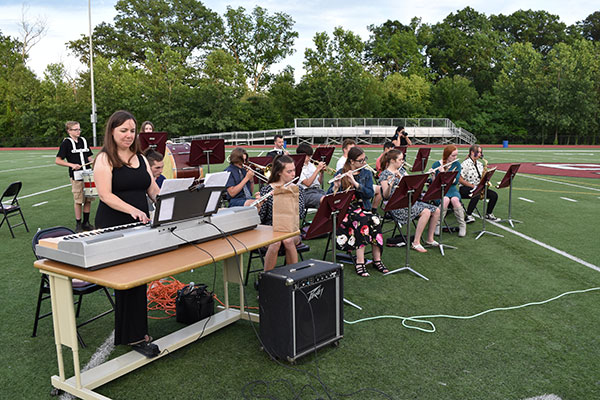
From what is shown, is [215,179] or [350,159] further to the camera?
[350,159]

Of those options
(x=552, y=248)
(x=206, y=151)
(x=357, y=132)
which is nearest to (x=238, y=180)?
(x=206, y=151)

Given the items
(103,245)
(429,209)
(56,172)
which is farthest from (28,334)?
(56,172)

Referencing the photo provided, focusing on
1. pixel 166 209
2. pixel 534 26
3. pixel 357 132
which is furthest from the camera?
pixel 534 26

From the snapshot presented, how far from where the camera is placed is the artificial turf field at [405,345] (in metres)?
3.59

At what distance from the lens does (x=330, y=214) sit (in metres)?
5.23

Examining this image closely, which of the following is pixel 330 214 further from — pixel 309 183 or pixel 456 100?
pixel 456 100

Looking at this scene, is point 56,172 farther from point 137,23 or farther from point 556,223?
point 137,23

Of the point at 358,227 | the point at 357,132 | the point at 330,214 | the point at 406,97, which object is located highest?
the point at 406,97

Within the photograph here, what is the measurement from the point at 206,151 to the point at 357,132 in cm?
3358

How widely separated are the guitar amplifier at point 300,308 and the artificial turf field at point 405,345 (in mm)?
160

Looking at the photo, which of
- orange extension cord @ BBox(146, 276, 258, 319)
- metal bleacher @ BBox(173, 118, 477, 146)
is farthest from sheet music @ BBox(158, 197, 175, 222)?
metal bleacher @ BBox(173, 118, 477, 146)

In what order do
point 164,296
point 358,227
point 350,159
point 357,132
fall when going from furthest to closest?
1. point 357,132
2. point 350,159
3. point 358,227
4. point 164,296

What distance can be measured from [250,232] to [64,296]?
1.66 metres

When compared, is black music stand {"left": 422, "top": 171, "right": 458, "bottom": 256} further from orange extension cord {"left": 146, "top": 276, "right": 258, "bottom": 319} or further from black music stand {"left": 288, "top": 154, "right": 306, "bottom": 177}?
orange extension cord {"left": 146, "top": 276, "right": 258, "bottom": 319}
